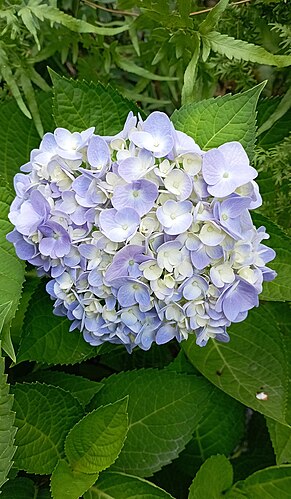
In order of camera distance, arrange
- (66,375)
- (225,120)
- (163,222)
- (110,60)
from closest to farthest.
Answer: (163,222)
(225,120)
(66,375)
(110,60)

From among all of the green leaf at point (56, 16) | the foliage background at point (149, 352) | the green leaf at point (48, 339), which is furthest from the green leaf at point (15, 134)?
the green leaf at point (48, 339)

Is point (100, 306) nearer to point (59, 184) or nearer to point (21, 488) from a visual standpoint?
point (59, 184)

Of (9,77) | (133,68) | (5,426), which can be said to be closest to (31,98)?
(9,77)

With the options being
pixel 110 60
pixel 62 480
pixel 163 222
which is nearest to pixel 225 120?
pixel 163 222

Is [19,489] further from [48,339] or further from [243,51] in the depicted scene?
[243,51]

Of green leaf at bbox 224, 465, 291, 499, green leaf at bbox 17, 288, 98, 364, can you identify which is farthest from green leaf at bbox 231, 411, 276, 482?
green leaf at bbox 17, 288, 98, 364

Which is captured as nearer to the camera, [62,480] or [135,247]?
[135,247]

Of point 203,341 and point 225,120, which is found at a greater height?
point 225,120

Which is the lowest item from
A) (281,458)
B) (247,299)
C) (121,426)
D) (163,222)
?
(281,458)
